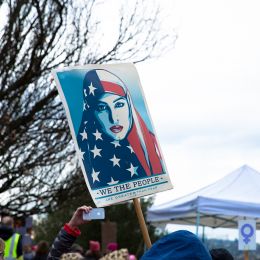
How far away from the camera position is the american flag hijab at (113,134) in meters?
5.03

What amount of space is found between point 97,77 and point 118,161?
1.66 feet

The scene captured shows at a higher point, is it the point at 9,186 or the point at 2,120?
the point at 2,120

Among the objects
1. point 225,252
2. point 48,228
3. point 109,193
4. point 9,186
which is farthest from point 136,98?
point 48,228

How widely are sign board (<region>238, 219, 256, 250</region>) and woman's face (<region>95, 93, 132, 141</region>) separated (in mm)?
5557

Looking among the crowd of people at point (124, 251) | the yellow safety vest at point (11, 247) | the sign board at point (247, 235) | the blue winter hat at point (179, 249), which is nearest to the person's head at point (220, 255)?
the crowd of people at point (124, 251)

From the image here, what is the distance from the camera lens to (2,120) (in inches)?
617

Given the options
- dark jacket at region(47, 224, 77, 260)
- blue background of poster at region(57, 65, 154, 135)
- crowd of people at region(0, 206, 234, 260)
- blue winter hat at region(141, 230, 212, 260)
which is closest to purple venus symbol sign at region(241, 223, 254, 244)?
crowd of people at region(0, 206, 234, 260)

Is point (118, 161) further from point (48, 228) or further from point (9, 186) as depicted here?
point (48, 228)

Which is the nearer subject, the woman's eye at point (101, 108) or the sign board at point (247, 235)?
the woman's eye at point (101, 108)

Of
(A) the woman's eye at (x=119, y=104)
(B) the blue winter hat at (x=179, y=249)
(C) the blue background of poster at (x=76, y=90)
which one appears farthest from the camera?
(A) the woman's eye at (x=119, y=104)

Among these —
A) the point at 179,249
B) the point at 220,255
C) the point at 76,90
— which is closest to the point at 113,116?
the point at 76,90

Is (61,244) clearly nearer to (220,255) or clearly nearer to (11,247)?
(220,255)

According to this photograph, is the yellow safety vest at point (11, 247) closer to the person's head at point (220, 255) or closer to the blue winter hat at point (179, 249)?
the person's head at point (220, 255)

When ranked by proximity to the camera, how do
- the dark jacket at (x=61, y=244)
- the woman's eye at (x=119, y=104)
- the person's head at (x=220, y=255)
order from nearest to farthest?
the dark jacket at (x=61, y=244) → the person's head at (x=220, y=255) → the woman's eye at (x=119, y=104)
